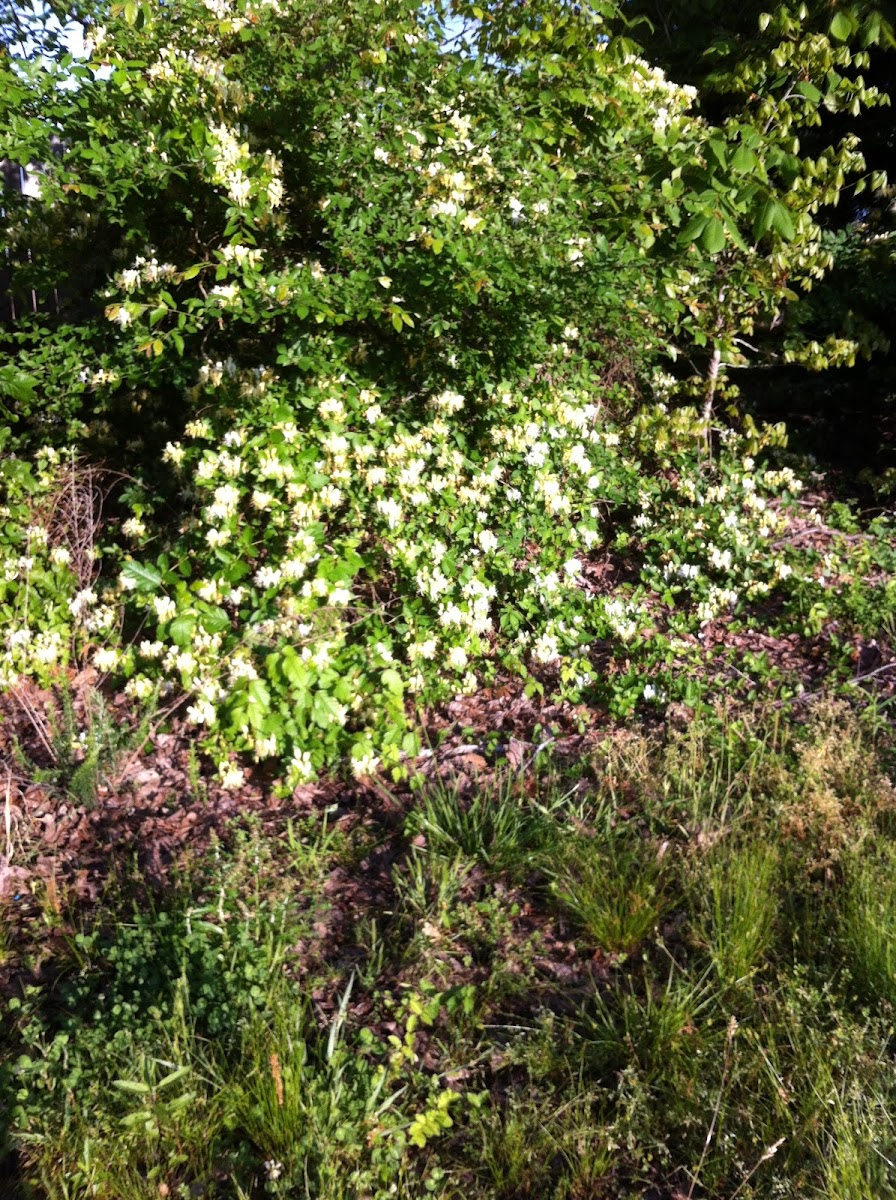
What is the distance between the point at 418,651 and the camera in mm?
3467

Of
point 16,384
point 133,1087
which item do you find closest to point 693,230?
point 16,384

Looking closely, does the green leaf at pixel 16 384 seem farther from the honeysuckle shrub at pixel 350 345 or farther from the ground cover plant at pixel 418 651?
the honeysuckle shrub at pixel 350 345

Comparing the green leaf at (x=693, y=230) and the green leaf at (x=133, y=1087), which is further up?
the green leaf at (x=693, y=230)

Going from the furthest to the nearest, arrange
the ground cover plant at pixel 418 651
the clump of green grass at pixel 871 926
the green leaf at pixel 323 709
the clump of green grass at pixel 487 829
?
the green leaf at pixel 323 709, the clump of green grass at pixel 487 829, the clump of green grass at pixel 871 926, the ground cover plant at pixel 418 651

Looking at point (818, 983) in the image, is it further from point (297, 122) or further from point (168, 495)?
point (297, 122)

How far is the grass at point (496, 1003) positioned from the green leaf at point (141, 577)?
0.93 meters

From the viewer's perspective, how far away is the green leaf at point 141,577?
3.27 metres

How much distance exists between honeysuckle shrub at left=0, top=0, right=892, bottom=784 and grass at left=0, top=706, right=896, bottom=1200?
2.02 ft

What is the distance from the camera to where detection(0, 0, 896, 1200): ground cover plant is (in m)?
2.05

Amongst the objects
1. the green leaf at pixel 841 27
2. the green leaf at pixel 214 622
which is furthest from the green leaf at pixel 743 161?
the green leaf at pixel 214 622

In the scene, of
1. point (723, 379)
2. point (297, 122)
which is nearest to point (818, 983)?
point (297, 122)

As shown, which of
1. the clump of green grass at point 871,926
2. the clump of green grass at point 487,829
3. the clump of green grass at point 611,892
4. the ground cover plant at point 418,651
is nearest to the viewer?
the ground cover plant at point 418,651

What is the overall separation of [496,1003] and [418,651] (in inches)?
55.9

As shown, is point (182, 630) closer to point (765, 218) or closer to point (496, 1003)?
point (496, 1003)
